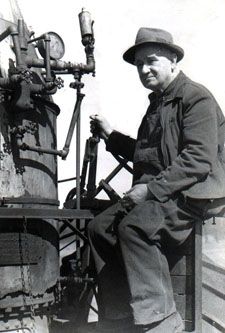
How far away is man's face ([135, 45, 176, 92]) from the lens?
4.17 metres

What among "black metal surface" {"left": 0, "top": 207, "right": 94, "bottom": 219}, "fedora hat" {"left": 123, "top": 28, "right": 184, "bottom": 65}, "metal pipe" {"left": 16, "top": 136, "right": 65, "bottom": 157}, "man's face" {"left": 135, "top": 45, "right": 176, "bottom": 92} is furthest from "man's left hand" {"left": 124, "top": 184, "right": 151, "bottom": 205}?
"fedora hat" {"left": 123, "top": 28, "right": 184, "bottom": 65}

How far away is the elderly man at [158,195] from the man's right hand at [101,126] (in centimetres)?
64

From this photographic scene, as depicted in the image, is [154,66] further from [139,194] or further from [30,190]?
[30,190]

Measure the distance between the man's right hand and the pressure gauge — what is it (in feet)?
2.67

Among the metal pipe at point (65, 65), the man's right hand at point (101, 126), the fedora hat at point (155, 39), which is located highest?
the fedora hat at point (155, 39)

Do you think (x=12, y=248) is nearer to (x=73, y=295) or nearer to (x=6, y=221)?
(x=6, y=221)

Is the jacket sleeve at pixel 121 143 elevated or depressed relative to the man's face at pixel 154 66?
depressed

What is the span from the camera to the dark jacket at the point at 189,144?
369cm

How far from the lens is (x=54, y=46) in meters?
5.19

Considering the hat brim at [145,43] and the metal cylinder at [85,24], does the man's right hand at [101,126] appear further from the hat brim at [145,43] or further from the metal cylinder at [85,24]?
the metal cylinder at [85,24]

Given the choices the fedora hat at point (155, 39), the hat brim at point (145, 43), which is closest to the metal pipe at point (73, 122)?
the hat brim at point (145, 43)

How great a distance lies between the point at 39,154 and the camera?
4.76m

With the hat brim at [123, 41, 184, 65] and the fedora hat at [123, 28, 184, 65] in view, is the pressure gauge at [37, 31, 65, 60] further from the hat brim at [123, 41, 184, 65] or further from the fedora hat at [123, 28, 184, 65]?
the fedora hat at [123, 28, 184, 65]

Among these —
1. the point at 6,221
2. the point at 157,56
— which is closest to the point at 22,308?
the point at 6,221
